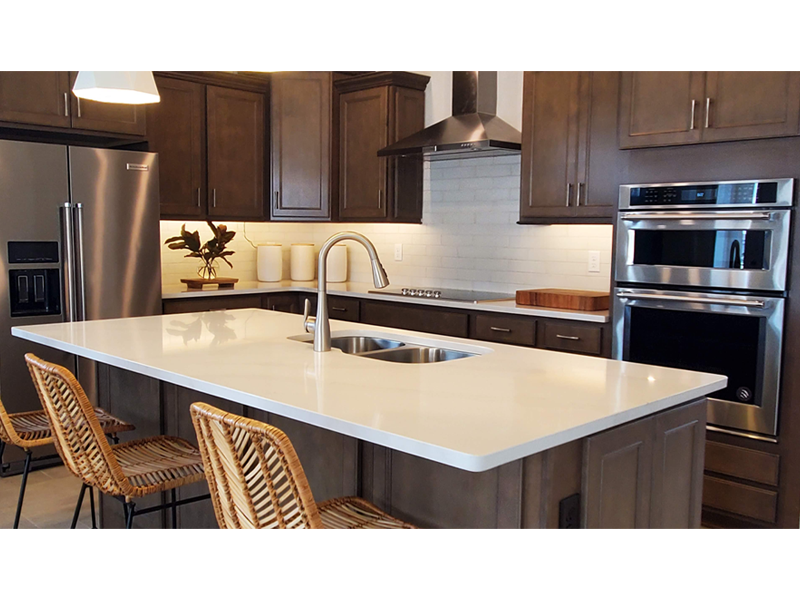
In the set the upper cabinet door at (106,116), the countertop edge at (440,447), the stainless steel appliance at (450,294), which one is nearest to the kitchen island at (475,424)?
the countertop edge at (440,447)

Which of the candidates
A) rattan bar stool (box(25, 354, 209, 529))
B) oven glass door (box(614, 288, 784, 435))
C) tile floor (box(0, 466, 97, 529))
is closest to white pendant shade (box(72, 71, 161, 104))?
rattan bar stool (box(25, 354, 209, 529))

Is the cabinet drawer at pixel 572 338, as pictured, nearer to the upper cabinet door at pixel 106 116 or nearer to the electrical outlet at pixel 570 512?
the electrical outlet at pixel 570 512

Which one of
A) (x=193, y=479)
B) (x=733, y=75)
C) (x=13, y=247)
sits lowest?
(x=193, y=479)

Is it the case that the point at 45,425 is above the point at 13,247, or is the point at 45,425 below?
below

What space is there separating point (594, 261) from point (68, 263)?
2978mm

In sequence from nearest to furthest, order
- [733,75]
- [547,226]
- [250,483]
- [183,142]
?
[250,483]
[733,75]
[547,226]
[183,142]

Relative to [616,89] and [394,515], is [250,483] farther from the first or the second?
[616,89]

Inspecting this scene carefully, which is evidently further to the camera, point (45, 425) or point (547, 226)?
point (547, 226)

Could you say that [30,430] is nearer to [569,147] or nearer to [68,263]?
[68,263]

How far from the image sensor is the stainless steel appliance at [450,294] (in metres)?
4.46

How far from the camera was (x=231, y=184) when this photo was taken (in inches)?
206

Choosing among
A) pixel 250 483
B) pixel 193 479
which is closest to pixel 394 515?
pixel 250 483

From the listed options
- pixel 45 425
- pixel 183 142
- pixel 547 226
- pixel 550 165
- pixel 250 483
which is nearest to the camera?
pixel 250 483
